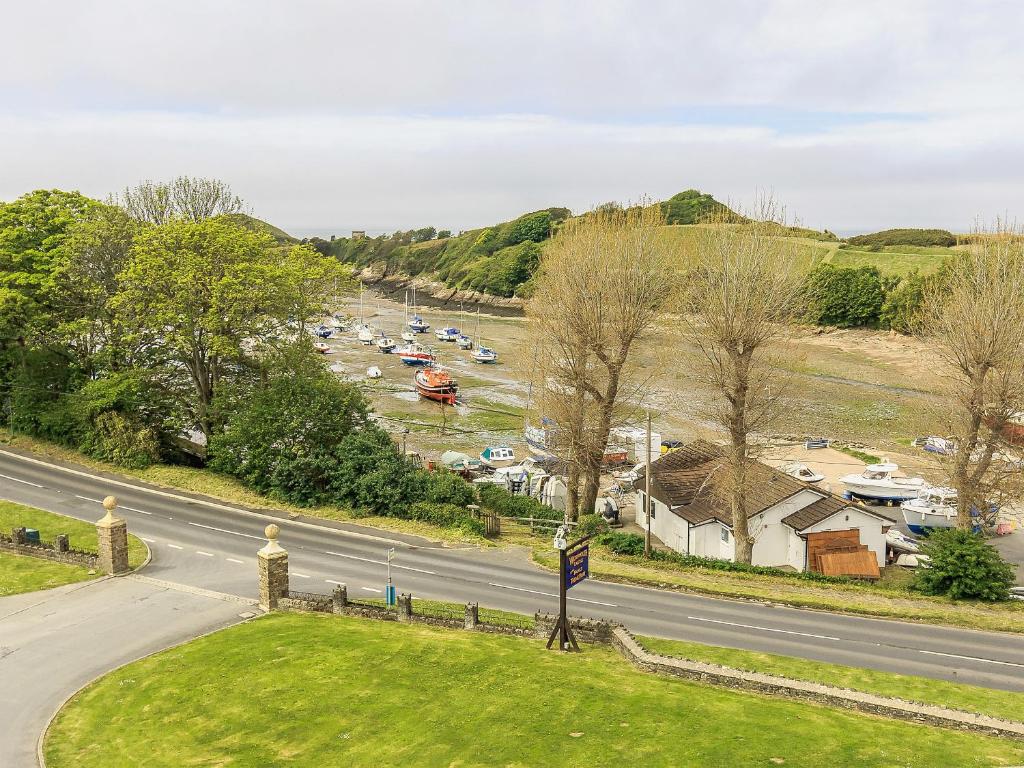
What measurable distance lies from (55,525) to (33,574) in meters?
6.68

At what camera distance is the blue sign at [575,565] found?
23.5 metres

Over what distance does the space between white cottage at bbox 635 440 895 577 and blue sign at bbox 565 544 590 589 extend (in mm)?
15202

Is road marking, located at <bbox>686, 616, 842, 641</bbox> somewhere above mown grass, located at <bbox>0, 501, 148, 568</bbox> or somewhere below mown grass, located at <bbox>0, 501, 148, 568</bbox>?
below

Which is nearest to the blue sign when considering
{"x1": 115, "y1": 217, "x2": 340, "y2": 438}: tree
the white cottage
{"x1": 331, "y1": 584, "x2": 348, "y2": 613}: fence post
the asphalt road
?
the asphalt road

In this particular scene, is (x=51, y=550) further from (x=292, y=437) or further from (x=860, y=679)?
(x=860, y=679)

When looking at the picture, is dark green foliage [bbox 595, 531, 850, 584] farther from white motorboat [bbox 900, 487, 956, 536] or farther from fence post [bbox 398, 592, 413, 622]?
white motorboat [bbox 900, 487, 956, 536]

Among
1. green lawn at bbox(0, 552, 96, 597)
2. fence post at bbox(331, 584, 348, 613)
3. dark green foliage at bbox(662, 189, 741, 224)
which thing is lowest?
green lawn at bbox(0, 552, 96, 597)

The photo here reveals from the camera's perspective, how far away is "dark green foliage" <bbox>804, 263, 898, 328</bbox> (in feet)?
364

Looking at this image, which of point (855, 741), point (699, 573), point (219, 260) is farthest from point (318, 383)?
point (855, 741)

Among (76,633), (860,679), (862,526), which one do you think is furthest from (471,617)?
(862,526)

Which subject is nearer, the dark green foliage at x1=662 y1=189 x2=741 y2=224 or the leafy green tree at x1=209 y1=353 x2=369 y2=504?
the leafy green tree at x1=209 y1=353 x2=369 y2=504

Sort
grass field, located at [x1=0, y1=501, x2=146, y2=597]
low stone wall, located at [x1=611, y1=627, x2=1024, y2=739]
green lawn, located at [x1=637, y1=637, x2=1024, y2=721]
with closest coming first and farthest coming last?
low stone wall, located at [x1=611, y1=627, x2=1024, y2=739]
green lawn, located at [x1=637, y1=637, x2=1024, y2=721]
grass field, located at [x1=0, y1=501, x2=146, y2=597]

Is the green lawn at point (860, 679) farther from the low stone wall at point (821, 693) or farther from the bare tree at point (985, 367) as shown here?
the bare tree at point (985, 367)

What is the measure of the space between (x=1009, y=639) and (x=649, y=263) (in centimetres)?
2148
